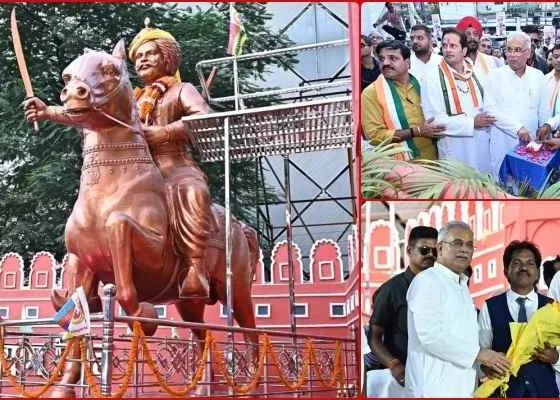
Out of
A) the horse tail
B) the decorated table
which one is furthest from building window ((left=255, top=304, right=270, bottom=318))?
the decorated table

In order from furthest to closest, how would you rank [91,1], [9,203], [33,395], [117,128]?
[9,203]
[91,1]
[117,128]
[33,395]

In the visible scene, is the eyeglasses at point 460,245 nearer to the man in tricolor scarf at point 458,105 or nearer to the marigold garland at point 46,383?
the man in tricolor scarf at point 458,105

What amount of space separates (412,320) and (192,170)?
6.82 ft

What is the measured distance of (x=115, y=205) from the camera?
6105 millimetres

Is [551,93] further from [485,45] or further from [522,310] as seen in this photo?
[522,310]

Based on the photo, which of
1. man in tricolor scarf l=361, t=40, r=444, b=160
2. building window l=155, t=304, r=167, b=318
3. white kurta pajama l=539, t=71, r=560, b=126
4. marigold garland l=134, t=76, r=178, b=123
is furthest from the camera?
building window l=155, t=304, r=167, b=318

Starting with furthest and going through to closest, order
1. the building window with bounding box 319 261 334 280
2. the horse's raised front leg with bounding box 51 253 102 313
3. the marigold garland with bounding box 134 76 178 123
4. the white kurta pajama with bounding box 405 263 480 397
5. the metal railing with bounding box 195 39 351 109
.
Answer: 1. the building window with bounding box 319 261 334 280
2. the metal railing with bounding box 195 39 351 109
3. the marigold garland with bounding box 134 76 178 123
4. the horse's raised front leg with bounding box 51 253 102 313
5. the white kurta pajama with bounding box 405 263 480 397

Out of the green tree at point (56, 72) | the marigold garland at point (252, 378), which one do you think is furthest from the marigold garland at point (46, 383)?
the green tree at point (56, 72)

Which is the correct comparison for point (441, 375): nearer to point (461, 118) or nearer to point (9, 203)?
point (461, 118)

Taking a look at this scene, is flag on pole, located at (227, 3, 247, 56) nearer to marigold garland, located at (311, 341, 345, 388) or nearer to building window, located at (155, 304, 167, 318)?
building window, located at (155, 304, 167, 318)

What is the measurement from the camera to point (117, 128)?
6301 millimetres

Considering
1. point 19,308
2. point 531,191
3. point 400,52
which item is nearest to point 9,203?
point 19,308

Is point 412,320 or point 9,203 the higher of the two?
point 9,203

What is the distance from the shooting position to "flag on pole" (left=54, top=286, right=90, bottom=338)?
5.47 m
